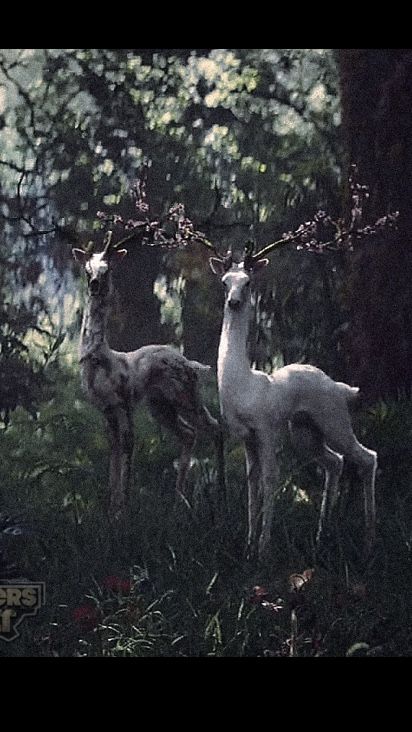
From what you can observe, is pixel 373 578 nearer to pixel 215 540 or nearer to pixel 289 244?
pixel 215 540

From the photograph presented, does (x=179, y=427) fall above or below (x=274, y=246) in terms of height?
below

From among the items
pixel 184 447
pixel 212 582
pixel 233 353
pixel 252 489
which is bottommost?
pixel 212 582

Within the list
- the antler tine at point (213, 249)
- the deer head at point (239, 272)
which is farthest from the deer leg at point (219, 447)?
the antler tine at point (213, 249)

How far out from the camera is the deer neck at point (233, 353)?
11.1ft

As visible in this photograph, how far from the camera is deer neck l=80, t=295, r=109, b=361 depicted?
11.3ft

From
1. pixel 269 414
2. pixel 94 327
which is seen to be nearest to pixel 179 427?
pixel 269 414

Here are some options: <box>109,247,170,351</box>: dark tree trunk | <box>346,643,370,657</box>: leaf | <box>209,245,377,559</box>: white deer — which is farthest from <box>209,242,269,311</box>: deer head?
<box>346,643,370,657</box>: leaf

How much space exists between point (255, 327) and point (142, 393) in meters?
0.39

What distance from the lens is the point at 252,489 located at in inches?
134

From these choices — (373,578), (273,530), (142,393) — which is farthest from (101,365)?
(373,578)

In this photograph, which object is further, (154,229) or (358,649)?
(154,229)

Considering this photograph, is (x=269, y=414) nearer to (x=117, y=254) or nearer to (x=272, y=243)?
(x=272, y=243)

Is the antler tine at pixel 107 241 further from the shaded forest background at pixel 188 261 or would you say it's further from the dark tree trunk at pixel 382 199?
the dark tree trunk at pixel 382 199

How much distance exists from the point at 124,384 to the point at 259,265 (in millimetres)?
529
